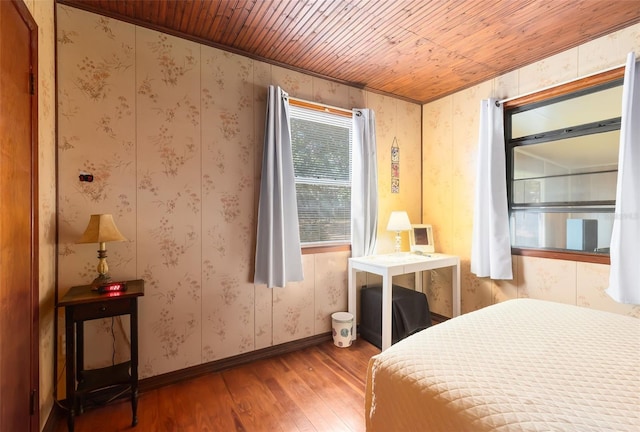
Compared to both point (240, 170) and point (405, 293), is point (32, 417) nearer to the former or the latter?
point (240, 170)

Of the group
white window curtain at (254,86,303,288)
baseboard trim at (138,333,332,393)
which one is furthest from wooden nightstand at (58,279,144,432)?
white window curtain at (254,86,303,288)

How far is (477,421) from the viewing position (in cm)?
82

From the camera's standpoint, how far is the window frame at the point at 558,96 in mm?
2152

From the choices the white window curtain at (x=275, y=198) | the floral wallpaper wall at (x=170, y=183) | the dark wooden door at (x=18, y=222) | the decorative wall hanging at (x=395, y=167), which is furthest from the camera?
the decorative wall hanging at (x=395, y=167)

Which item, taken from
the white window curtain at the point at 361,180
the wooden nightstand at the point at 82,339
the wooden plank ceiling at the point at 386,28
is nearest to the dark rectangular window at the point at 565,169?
the wooden plank ceiling at the point at 386,28

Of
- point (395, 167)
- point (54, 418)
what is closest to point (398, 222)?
point (395, 167)

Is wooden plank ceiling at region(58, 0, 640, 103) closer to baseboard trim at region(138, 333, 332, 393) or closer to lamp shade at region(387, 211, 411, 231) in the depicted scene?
lamp shade at region(387, 211, 411, 231)

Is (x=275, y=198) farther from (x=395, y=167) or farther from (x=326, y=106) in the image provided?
(x=395, y=167)

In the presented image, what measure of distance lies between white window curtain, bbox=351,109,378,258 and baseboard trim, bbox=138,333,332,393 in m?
0.90

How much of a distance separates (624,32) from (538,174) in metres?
1.10

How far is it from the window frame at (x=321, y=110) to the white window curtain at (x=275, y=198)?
19cm

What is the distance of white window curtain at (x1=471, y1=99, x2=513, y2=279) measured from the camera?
267 centimetres

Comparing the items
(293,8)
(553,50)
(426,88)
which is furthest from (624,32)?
(293,8)

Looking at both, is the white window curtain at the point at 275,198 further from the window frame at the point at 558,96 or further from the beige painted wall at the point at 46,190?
the window frame at the point at 558,96
